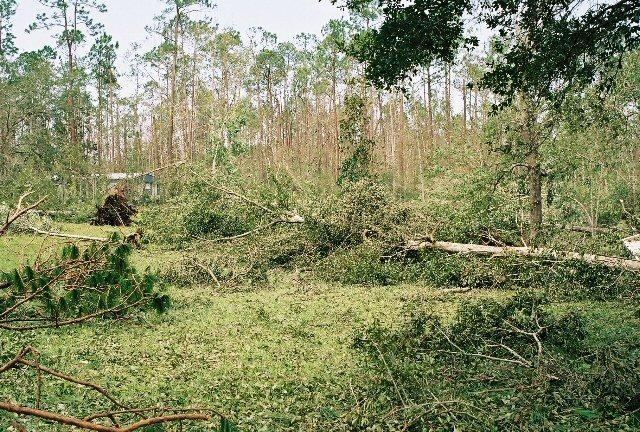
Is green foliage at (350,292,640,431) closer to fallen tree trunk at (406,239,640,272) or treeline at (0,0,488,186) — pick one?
fallen tree trunk at (406,239,640,272)

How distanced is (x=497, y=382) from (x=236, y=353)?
2.81m

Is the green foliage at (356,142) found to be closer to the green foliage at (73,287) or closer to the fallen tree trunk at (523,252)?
the fallen tree trunk at (523,252)

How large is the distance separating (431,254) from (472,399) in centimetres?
638

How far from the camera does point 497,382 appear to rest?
446 centimetres

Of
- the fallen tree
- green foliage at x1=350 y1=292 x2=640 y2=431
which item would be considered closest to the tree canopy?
green foliage at x1=350 y1=292 x2=640 y2=431

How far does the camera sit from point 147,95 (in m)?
48.8

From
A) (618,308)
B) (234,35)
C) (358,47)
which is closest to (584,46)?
(358,47)

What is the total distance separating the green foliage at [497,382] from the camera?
359cm

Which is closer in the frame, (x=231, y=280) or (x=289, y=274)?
(x=231, y=280)

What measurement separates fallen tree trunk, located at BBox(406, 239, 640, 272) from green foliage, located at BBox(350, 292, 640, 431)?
249 centimetres

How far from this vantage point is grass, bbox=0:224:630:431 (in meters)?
4.39

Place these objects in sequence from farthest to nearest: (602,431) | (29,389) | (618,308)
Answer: (618,308)
(29,389)
(602,431)

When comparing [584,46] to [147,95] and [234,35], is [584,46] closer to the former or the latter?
[234,35]

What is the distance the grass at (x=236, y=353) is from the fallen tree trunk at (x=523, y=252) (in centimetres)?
66
